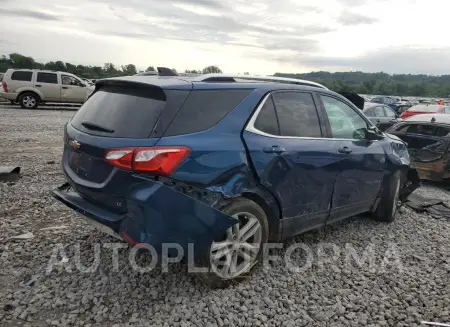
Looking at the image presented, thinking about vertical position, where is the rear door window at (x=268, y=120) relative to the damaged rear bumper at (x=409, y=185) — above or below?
above

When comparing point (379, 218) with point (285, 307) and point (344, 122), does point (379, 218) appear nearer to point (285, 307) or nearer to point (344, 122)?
point (344, 122)

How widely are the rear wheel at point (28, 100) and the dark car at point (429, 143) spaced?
→ 15.8m

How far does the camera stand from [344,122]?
4.31 m

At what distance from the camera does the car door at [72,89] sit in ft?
59.2

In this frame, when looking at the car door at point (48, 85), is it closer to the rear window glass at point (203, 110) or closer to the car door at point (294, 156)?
the car door at point (294, 156)

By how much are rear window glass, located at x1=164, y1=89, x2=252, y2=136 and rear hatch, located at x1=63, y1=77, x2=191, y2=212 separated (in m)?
0.06

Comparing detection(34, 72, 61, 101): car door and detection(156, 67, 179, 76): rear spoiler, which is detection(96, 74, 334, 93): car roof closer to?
detection(156, 67, 179, 76): rear spoiler

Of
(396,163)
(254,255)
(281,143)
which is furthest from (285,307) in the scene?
(396,163)

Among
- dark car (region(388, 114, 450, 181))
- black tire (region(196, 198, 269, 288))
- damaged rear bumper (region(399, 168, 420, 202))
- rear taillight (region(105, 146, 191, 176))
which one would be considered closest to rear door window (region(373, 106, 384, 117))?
dark car (region(388, 114, 450, 181))

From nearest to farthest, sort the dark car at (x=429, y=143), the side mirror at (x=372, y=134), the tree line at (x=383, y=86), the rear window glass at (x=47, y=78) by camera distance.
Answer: the side mirror at (x=372, y=134), the dark car at (x=429, y=143), the rear window glass at (x=47, y=78), the tree line at (x=383, y=86)

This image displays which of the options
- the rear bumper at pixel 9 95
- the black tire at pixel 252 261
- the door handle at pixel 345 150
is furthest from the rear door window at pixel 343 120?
the rear bumper at pixel 9 95

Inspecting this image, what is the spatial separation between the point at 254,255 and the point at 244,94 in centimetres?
143

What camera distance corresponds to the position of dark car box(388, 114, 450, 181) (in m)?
7.09

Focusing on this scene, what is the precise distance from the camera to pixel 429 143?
7.42 metres
